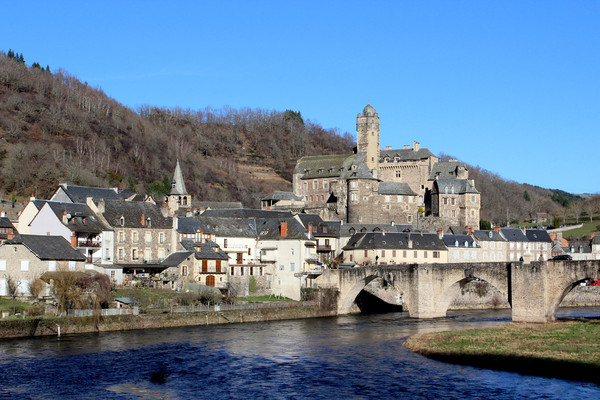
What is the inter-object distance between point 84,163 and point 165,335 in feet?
283

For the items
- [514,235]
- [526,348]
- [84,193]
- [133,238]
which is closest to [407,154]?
[514,235]

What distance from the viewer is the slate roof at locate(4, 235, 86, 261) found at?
57844 millimetres

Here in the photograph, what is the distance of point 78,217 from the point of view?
66.7 m

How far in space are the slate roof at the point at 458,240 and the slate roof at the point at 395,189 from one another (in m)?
19.4

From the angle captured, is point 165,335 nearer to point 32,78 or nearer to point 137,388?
point 137,388

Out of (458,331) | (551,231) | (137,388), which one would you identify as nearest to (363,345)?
(458,331)

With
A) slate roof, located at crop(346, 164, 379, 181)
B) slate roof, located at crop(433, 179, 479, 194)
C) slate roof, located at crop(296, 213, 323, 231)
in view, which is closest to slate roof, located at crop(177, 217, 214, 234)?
slate roof, located at crop(296, 213, 323, 231)

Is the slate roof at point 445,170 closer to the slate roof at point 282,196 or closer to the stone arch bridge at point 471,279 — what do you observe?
the slate roof at point 282,196

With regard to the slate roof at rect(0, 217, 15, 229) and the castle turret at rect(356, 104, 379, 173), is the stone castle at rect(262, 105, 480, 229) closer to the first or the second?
the castle turret at rect(356, 104, 379, 173)

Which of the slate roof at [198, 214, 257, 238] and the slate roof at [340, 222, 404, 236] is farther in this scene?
the slate roof at [340, 222, 404, 236]

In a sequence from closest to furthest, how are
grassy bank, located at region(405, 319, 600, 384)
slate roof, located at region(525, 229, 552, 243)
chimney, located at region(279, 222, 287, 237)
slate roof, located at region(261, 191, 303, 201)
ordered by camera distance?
grassy bank, located at region(405, 319, 600, 384) < chimney, located at region(279, 222, 287, 237) < slate roof, located at region(525, 229, 552, 243) < slate roof, located at region(261, 191, 303, 201)

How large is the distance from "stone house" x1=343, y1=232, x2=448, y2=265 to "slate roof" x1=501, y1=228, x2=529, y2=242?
17.6 m

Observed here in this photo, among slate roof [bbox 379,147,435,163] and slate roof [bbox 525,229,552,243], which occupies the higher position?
slate roof [bbox 379,147,435,163]

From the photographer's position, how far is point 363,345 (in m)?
47.6
